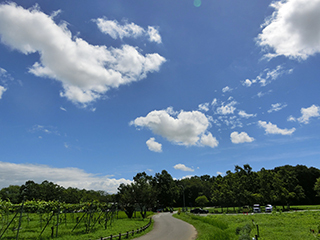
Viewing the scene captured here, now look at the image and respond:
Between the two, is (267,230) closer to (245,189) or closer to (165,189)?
(245,189)

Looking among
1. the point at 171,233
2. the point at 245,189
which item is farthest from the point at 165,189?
the point at 171,233

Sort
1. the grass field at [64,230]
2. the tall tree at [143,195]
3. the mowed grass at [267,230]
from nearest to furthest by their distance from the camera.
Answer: the mowed grass at [267,230]
the grass field at [64,230]
the tall tree at [143,195]

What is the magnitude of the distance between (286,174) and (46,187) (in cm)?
8062

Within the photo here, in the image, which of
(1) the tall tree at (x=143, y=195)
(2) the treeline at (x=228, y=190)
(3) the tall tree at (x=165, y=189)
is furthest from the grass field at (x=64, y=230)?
(3) the tall tree at (x=165, y=189)

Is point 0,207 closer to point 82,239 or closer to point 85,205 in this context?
point 82,239

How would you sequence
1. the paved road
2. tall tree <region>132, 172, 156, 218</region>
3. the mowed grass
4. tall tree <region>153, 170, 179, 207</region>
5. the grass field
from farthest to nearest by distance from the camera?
tall tree <region>153, 170, 179, 207</region> → tall tree <region>132, 172, 156, 218</region> → the paved road → the grass field → the mowed grass

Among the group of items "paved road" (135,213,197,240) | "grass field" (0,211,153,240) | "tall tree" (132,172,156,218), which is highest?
"tall tree" (132,172,156,218)

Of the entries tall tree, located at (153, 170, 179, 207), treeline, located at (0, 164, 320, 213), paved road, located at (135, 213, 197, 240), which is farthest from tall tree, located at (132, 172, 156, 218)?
tall tree, located at (153, 170, 179, 207)

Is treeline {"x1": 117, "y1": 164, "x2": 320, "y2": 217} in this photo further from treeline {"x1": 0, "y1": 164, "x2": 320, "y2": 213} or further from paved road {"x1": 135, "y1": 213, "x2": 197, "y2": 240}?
paved road {"x1": 135, "y1": 213, "x2": 197, "y2": 240}

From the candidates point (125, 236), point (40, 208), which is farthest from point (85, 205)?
point (125, 236)

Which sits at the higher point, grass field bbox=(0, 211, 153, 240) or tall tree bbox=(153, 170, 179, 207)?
tall tree bbox=(153, 170, 179, 207)

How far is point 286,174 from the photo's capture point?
175 feet

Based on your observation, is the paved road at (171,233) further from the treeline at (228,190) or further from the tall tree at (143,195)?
the tall tree at (143,195)

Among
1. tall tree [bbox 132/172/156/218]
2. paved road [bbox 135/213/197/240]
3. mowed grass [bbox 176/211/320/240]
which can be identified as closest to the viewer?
mowed grass [bbox 176/211/320/240]
